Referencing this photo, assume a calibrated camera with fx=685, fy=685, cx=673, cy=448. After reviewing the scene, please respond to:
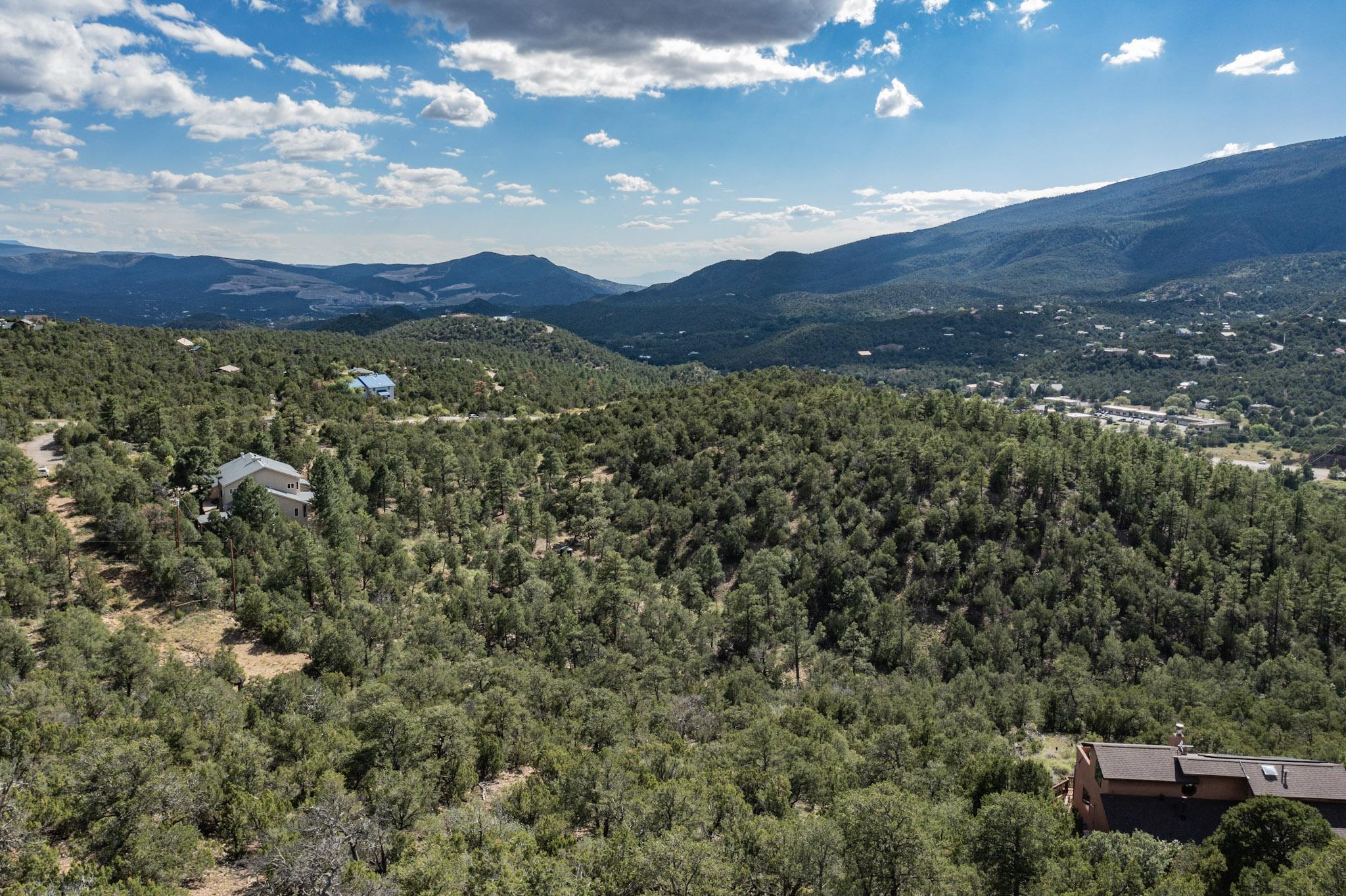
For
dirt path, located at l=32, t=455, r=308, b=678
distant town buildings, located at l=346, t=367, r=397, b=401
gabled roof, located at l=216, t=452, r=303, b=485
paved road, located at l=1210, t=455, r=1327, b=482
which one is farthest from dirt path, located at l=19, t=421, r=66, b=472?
paved road, located at l=1210, t=455, r=1327, b=482

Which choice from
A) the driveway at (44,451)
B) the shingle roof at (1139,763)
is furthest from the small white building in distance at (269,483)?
the shingle roof at (1139,763)

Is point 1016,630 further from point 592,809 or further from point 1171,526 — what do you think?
point 592,809

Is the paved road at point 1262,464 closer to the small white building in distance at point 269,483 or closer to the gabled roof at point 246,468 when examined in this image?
the small white building in distance at point 269,483

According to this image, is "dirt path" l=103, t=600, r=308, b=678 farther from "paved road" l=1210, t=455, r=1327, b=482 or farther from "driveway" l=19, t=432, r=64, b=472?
"paved road" l=1210, t=455, r=1327, b=482

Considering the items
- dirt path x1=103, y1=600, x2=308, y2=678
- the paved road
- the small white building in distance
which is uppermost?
the small white building in distance

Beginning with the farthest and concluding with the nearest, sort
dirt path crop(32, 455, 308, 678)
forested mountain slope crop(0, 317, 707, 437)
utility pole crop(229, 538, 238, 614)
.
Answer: forested mountain slope crop(0, 317, 707, 437)
utility pole crop(229, 538, 238, 614)
dirt path crop(32, 455, 308, 678)

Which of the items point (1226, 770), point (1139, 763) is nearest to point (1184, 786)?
point (1139, 763)

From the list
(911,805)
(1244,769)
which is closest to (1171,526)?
(1244,769)
